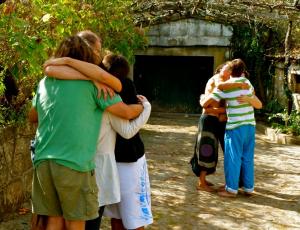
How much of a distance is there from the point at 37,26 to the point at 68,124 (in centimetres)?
207

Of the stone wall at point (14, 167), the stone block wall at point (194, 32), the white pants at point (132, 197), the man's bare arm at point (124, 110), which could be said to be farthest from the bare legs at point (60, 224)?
the stone block wall at point (194, 32)

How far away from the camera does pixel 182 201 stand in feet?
19.1

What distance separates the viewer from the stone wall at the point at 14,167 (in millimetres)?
4672

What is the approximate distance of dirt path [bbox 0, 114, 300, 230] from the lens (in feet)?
16.5

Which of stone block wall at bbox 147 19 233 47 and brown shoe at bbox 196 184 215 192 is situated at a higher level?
stone block wall at bbox 147 19 233 47

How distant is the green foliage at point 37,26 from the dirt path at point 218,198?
1.47 metres

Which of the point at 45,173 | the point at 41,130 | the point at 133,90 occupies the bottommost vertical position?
the point at 45,173

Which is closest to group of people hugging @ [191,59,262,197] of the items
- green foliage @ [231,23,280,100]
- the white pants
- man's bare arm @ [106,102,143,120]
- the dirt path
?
the dirt path

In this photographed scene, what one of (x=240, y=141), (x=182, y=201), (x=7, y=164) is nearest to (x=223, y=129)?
(x=240, y=141)

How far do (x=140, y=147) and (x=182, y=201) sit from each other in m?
2.40

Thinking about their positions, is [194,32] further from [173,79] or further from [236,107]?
[236,107]

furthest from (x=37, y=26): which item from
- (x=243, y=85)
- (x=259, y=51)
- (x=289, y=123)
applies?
(x=259, y=51)

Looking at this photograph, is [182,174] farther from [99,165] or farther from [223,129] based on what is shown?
[99,165]

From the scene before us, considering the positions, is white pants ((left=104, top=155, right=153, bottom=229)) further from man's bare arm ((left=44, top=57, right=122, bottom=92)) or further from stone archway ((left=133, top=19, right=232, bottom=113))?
stone archway ((left=133, top=19, right=232, bottom=113))
